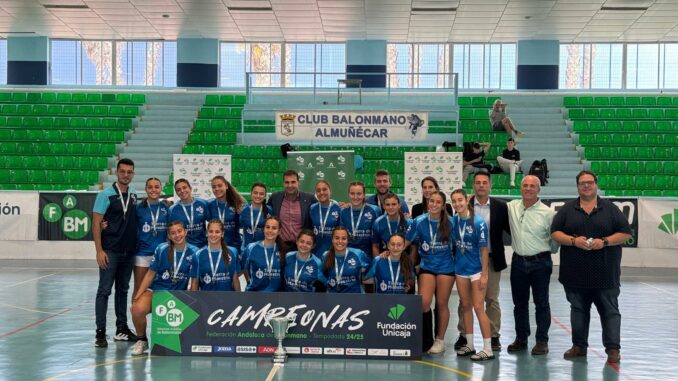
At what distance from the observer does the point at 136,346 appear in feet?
27.1

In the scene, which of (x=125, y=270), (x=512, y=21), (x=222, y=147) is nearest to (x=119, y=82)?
(x=222, y=147)

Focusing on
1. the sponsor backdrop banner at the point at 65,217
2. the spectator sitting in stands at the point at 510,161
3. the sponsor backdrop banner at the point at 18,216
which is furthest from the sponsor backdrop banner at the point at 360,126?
the sponsor backdrop banner at the point at 18,216

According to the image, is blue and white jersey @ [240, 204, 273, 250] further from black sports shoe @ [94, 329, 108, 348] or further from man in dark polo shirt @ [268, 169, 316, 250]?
black sports shoe @ [94, 329, 108, 348]

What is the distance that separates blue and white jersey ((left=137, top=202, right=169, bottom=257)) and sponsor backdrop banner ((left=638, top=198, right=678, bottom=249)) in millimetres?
11418

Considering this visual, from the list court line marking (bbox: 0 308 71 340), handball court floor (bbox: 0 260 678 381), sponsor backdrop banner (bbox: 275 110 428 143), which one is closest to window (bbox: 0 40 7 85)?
sponsor backdrop banner (bbox: 275 110 428 143)

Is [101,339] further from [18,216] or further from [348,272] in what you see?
[18,216]

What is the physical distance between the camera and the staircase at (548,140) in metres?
21.2

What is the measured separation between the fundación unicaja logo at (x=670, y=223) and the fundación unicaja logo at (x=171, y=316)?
11949 mm

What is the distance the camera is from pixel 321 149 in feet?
72.1

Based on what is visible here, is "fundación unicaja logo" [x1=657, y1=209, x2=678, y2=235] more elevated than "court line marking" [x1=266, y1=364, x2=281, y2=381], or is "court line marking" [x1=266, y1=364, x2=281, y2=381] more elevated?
"fundación unicaja logo" [x1=657, y1=209, x2=678, y2=235]

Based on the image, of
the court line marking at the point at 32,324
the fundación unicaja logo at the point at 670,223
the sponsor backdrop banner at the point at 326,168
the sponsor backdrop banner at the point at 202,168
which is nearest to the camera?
the court line marking at the point at 32,324

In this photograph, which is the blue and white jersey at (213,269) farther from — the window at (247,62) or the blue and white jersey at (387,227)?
the window at (247,62)

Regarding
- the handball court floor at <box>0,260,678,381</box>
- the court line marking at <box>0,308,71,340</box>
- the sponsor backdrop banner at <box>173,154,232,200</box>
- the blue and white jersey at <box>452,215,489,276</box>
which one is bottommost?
the court line marking at <box>0,308,71,340</box>

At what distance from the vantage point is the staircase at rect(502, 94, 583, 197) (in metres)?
21.2
